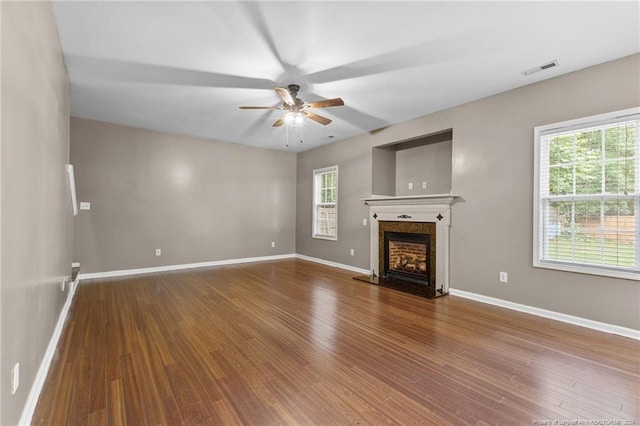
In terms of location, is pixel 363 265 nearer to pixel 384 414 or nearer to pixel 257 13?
pixel 384 414

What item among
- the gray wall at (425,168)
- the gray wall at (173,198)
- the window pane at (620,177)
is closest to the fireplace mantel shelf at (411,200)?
the gray wall at (425,168)

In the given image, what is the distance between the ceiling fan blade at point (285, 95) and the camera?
9.69ft

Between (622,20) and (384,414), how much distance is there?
3506 millimetres

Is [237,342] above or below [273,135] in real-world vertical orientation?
below

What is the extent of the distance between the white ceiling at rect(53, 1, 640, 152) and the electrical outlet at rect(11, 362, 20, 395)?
8.03ft

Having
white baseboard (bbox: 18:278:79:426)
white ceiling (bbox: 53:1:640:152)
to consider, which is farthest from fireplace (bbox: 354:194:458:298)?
white baseboard (bbox: 18:278:79:426)

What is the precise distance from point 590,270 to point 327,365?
2966 mm

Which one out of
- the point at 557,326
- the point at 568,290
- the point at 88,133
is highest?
the point at 88,133

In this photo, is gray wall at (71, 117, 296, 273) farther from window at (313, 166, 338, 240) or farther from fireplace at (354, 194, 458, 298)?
fireplace at (354, 194, 458, 298)

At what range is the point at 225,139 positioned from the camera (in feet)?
20.3

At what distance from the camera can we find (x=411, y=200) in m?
4.75

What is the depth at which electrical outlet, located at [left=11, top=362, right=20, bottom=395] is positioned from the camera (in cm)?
136

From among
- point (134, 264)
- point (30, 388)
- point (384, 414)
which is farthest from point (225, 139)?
point (384, 414)

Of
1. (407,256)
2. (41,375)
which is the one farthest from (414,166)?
(41,375)
